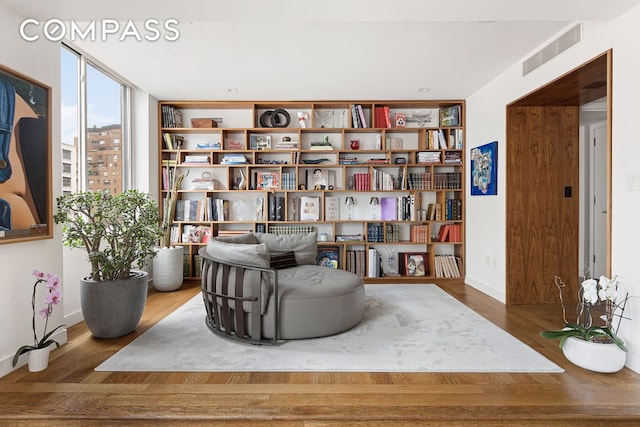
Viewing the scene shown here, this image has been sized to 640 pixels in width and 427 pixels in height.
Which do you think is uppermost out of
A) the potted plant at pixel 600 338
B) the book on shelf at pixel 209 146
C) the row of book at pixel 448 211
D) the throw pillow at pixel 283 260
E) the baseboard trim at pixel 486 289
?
the book on shelf at pixel 209 146

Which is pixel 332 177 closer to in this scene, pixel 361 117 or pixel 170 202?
pixel 361 117

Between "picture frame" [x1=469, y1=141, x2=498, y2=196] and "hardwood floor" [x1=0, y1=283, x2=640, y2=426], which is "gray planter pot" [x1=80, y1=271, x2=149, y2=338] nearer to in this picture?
"hardwood floor" [x1=0, y1=283, x2=640, y2=426]

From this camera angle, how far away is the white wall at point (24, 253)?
230 cm

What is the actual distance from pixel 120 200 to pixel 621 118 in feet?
12.7

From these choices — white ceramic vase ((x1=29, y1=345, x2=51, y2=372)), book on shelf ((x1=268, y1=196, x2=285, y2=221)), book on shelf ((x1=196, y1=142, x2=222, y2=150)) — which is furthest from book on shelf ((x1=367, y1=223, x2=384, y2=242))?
white ceramic vase ((x1=29, y1=345, x2=51, y2=372))

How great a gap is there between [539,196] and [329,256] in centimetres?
269

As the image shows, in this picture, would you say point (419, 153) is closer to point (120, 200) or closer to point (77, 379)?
point (120, 200)

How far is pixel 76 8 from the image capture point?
2332 millimetres

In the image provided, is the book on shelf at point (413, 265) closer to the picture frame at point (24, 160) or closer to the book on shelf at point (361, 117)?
the book on shelf at point (361, 117)

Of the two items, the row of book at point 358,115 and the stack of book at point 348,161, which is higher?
the row of book at point 358,115

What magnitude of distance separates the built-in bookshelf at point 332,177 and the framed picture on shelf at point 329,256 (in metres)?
0.01

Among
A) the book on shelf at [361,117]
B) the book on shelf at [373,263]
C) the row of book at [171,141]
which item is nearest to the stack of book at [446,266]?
the book on shelf at [373,263]

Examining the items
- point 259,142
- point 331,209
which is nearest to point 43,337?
point 259,142

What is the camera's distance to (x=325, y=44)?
3.24 meters
